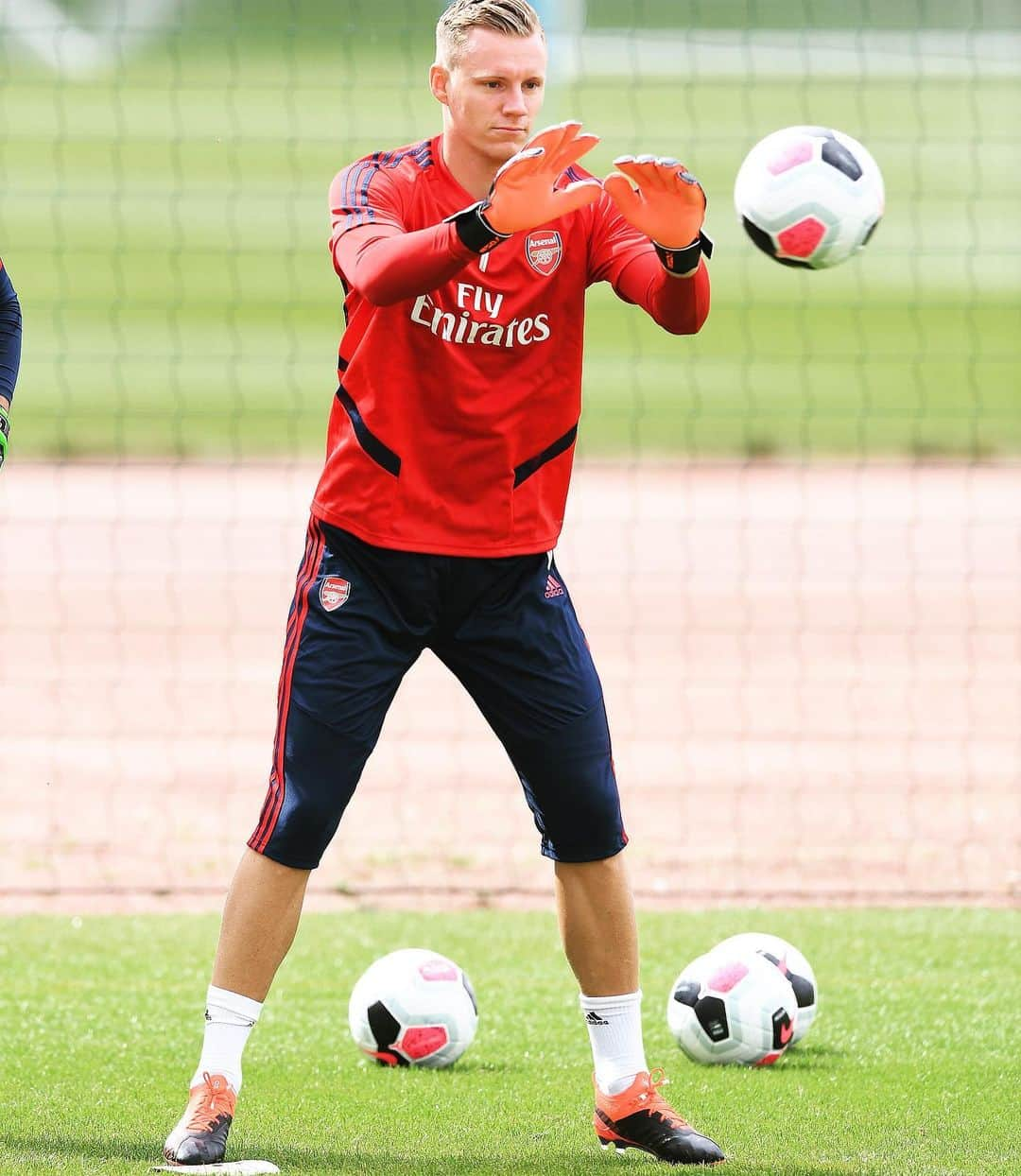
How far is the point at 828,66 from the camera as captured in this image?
3894cm

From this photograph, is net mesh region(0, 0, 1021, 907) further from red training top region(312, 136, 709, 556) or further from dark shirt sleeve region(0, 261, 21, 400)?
red training top region(312, 136, 709, 556)

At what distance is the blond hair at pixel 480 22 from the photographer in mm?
3660

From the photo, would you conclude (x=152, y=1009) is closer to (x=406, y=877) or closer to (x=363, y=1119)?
(x=363, y=1119)

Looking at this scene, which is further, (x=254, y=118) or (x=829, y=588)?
(x=254, y=118)

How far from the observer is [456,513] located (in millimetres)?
3812

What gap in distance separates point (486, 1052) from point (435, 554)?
5.33ft

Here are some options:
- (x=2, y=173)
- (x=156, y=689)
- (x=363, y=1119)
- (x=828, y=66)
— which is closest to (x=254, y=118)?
(x=2, y=173)

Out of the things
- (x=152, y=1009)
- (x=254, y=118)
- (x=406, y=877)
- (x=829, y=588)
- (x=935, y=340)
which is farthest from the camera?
(x=254, y=118)

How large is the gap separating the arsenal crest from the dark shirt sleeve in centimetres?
116

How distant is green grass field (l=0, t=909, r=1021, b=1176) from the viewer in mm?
3973

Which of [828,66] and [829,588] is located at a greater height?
[828,66]

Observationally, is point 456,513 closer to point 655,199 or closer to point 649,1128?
point 655,199

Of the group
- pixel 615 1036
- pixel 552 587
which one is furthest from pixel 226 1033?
pixel 552 587

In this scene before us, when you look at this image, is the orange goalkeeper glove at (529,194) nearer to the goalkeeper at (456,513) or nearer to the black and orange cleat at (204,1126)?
the goalkeeper at (456,513)
